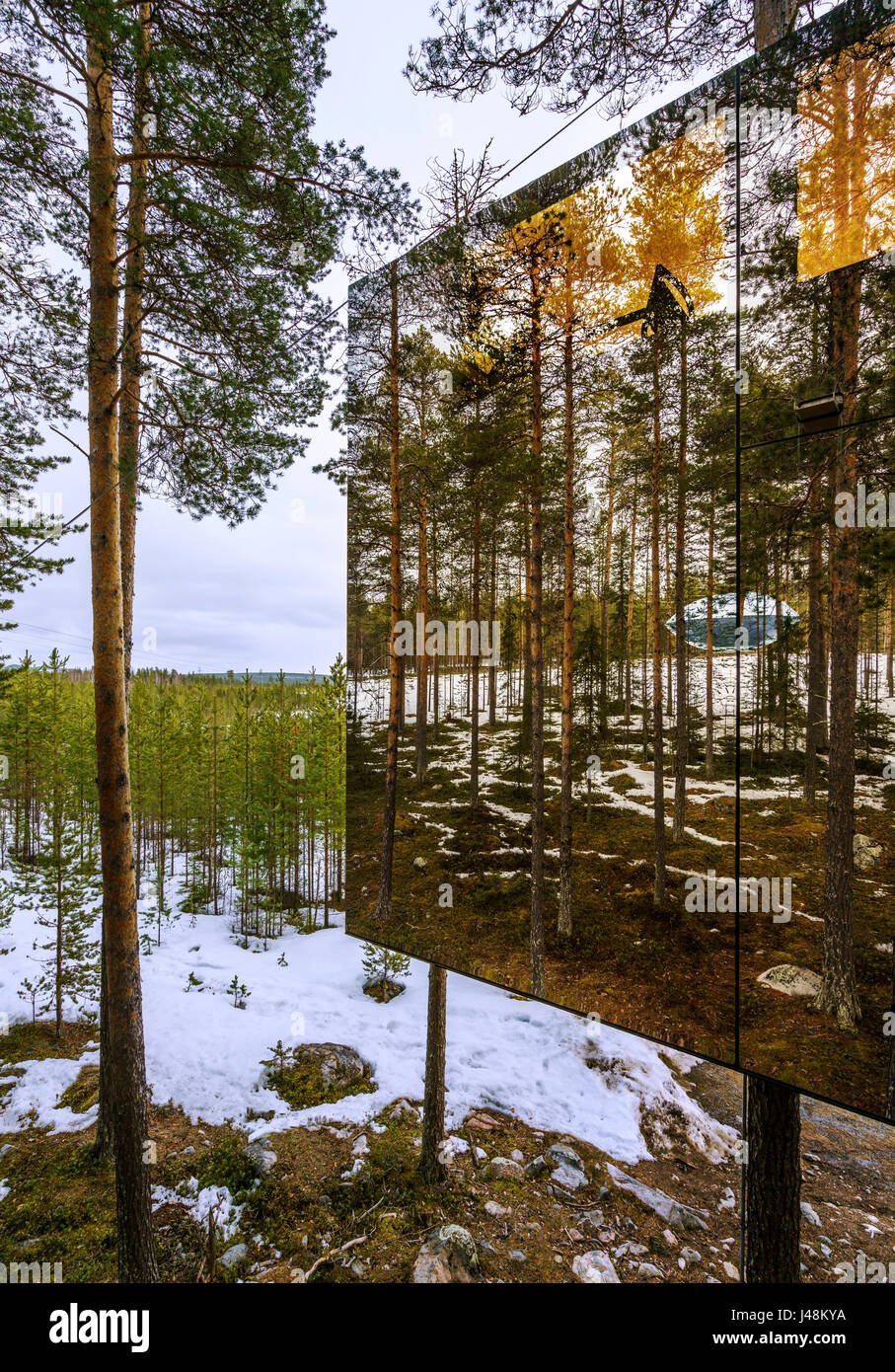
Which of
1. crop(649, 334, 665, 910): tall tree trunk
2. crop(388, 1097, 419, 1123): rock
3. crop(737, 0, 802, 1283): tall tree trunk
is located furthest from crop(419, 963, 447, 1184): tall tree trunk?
crop(649, 334, 665, 910): tall tree trunk

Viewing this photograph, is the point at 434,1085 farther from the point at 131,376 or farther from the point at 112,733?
the point at 131,376

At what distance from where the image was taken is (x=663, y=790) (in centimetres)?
259

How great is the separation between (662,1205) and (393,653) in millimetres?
5977

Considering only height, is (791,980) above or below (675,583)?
below

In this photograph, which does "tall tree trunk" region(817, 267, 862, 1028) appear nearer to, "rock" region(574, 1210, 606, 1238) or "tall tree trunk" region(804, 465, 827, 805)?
"tall tree trunk" region(804, 465, 827, 805)

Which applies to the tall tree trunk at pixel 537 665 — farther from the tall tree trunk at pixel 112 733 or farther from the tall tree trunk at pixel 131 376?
the tall tree trunk at pixel 112 733

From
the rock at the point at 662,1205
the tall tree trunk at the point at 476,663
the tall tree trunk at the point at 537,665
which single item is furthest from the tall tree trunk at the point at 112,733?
the rock at the point at 662,1205

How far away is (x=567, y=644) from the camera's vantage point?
10.3ft

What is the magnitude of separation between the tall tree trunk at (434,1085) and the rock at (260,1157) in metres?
1.53

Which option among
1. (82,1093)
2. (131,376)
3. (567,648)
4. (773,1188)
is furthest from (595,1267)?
(131,376)

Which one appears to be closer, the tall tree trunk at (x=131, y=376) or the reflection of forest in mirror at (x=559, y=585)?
the reflection of forest in mirror at (x=559, y=585)

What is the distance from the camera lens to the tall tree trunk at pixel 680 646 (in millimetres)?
2484

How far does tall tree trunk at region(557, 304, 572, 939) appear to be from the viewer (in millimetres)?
2963

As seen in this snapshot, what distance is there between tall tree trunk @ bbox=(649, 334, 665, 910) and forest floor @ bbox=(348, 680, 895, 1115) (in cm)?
4
